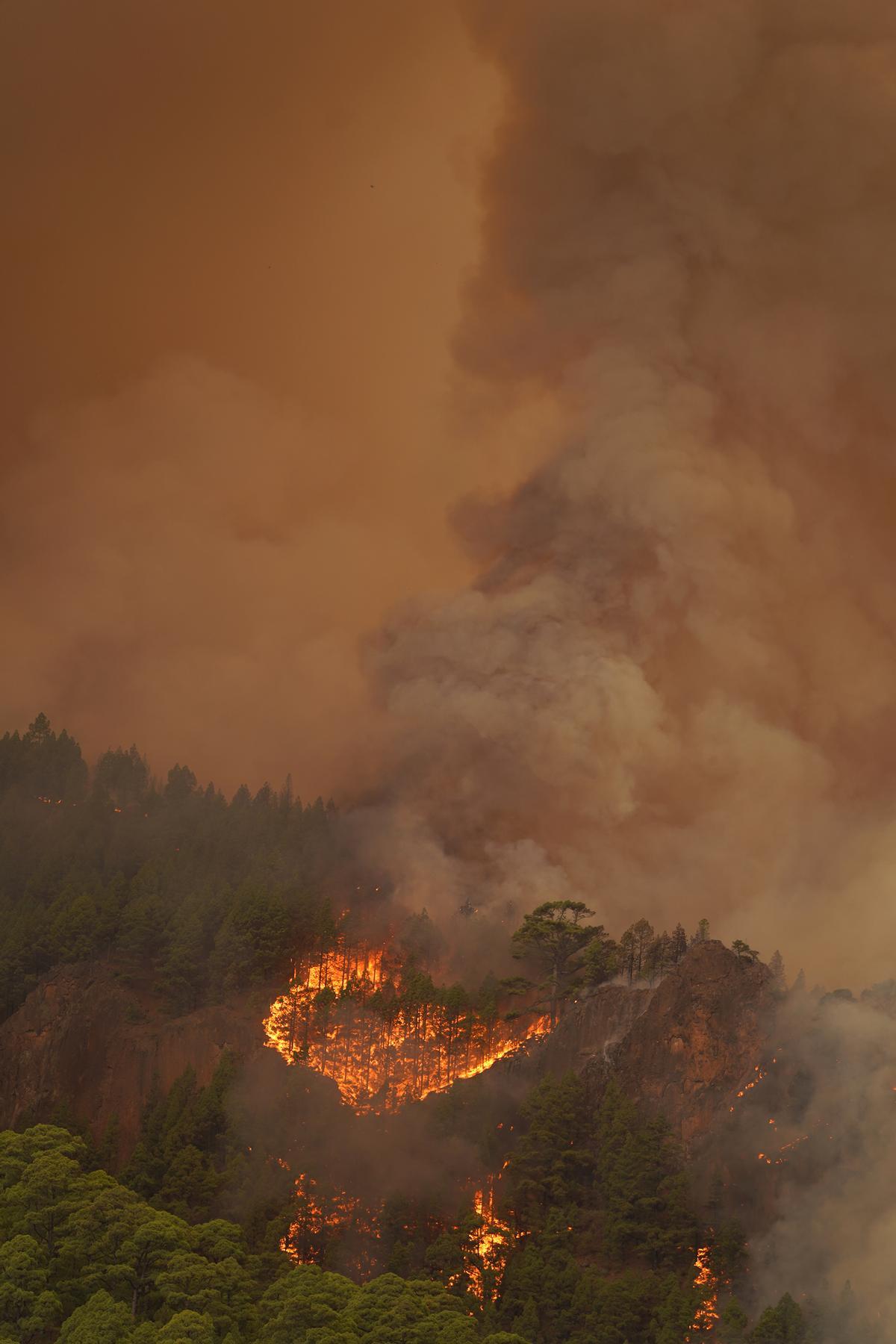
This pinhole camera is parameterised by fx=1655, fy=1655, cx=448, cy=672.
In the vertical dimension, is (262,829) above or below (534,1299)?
above

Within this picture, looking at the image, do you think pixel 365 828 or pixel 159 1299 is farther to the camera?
pixel 365 828

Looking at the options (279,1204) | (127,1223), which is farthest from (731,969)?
(127,1223)

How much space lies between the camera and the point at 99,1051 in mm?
76250

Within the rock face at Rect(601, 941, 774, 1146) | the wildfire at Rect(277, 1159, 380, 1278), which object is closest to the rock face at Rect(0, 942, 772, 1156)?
the rock face at Rect(601, 941, 774, 1146)

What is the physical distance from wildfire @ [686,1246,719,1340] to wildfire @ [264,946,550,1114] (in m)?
14.6

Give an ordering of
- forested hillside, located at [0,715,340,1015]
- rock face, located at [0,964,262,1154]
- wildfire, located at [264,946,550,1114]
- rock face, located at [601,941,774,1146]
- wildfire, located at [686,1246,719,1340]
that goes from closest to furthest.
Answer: wildfire, located at [686,1246,719,1340], rock face, located at [601,941,774,1146], rock face, located at [0,964,262,1154], wildfire, located at [264,946,550,1114], forested hillside, located at [0,715,340,1015]

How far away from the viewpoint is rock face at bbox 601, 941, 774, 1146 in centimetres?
7019

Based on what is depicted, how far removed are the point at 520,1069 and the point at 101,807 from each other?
31.2 meters

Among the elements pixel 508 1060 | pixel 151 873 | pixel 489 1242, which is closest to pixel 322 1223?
pixel 489 1242

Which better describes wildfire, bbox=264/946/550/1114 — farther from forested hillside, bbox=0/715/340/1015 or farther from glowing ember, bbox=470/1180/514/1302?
glowing ember, bbox=470/1180/514/1302

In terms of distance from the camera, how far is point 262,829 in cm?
9100

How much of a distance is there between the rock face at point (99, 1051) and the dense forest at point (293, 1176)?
1.47 meters

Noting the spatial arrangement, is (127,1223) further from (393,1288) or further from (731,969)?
(731,969)

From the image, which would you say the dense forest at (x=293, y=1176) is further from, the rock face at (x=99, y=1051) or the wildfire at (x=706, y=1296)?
the rock face at (x=99, y=1051)
